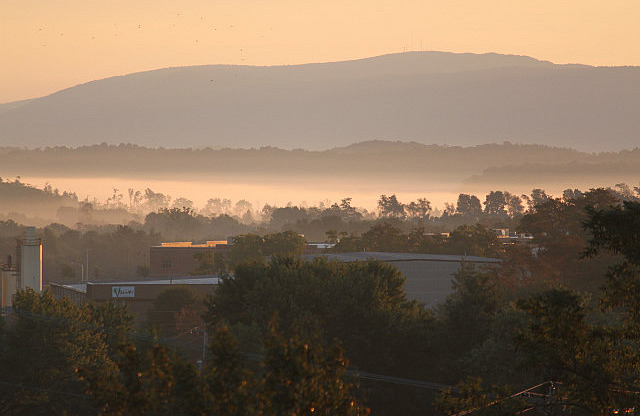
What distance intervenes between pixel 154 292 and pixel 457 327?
63.6 metres

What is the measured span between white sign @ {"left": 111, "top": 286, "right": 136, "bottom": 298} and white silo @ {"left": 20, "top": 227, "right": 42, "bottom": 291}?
2275 cm

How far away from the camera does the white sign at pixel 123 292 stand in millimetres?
122000

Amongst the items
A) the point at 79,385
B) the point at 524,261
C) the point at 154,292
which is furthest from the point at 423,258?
the point at 79,385

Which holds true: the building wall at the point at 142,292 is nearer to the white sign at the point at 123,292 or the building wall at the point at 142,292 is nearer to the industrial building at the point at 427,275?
the white sign at the point at 123,292

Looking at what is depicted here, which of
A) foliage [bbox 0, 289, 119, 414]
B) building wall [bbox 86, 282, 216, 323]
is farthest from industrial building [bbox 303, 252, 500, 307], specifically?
foliage [bbox 0, 289, 119, 414]

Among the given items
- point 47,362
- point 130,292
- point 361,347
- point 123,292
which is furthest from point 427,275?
point 47,362

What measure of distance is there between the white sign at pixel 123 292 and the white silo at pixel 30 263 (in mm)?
22746

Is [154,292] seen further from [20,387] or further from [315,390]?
[315,390]

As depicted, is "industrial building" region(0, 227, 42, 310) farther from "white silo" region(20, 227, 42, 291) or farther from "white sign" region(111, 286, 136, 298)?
"white sign" region(111, 286, 136, 298)

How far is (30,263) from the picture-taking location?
99312 mm

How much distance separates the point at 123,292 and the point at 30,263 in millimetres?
24451

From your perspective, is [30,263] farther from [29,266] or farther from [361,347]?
[361,347]

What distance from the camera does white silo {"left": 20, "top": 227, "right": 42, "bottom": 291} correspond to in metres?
98.8

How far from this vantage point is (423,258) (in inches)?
4505
